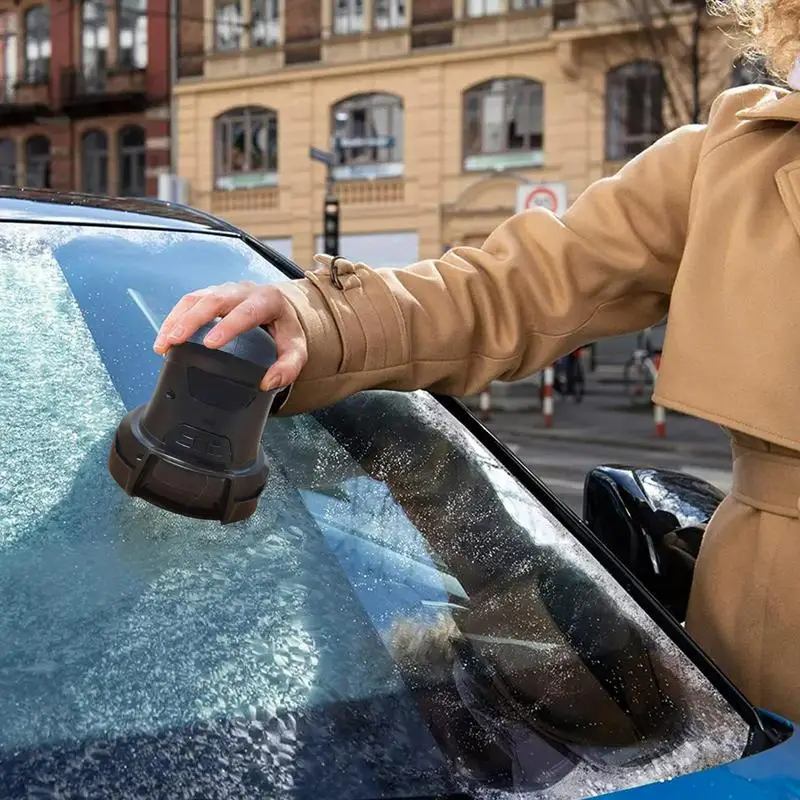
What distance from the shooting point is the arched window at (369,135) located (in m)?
24.0

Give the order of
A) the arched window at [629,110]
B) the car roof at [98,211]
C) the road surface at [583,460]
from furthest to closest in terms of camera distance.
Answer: the arched window at [629,110]
the road surface at [583,460]
the car roof at [98,211]

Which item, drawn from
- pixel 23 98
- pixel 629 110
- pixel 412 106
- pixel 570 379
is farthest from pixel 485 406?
pixel 23 98

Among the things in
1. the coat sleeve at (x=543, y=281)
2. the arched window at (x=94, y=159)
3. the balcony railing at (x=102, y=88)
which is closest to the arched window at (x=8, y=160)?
the arched window at (x=94, y=159)

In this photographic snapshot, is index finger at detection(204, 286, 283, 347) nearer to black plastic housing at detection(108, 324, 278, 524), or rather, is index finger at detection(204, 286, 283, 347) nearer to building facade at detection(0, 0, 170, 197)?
black plastic housing at detection(108, 324, 278, 524)

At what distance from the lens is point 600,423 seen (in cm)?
1462

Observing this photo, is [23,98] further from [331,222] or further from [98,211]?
[98,211]

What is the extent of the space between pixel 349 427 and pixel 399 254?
22.8 metres

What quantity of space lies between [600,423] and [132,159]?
56.9ft

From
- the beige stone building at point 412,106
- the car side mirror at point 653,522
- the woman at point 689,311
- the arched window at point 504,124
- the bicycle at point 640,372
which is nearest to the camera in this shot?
the woman at point 689,311

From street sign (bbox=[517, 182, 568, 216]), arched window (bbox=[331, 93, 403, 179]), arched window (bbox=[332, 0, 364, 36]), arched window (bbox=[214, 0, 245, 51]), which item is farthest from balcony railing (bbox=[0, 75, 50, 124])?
street sign (bbox=[517, 182, 568, 216])

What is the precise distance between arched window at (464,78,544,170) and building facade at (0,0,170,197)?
801 cm

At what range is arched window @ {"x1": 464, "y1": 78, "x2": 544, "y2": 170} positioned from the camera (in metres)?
22.7

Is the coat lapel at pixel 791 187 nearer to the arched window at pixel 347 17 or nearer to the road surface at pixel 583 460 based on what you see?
the road surface at pixel 583 460

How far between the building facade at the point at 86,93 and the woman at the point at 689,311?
26660 millimetres
